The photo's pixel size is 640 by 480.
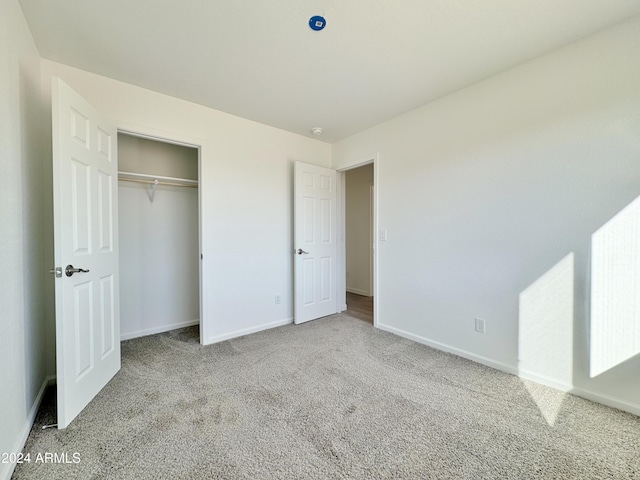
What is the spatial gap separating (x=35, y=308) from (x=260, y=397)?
162 centimetres

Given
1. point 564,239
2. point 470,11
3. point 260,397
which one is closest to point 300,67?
point 470,11

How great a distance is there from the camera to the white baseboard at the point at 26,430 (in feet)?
4.04

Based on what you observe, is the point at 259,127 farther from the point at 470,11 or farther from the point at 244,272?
the point at 470,11

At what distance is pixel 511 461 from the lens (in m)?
1.34

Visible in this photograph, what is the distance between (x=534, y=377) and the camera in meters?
2.07

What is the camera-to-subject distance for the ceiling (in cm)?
158

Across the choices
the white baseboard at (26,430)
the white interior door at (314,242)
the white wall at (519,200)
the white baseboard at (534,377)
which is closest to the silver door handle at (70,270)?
the white baseboard at (26,430)

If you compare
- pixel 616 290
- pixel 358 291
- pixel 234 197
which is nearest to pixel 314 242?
pixel 234 197

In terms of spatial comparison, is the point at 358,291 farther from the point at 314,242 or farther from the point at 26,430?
the point at 26,430

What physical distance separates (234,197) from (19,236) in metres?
1.74

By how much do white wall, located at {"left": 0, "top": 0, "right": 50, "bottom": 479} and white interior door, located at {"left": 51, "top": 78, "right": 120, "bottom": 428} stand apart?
158 millimetres

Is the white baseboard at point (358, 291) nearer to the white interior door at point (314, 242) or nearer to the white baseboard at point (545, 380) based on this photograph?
the white interior door at point (314, 242)

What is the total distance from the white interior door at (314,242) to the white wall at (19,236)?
2.26m

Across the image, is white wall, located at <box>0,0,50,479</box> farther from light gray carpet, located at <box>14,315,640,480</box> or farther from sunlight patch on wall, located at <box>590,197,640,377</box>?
sunlight patch on wall, located at <box>590,197,640,377</box>
